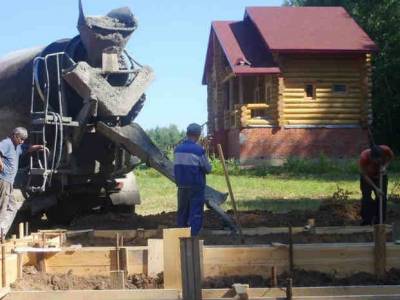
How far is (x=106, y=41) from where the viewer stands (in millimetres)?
9641

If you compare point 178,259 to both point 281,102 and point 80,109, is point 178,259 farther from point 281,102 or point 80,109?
point 281,102

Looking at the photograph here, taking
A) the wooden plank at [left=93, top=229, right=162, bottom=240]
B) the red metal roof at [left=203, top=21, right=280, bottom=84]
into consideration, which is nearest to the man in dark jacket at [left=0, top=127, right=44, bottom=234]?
the wooden plank at [left=93, top=229, right=162, bottom=240]

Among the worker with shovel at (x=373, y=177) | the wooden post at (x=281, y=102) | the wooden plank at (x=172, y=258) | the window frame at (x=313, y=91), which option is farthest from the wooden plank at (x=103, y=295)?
the window frame at (x=313, y=91)

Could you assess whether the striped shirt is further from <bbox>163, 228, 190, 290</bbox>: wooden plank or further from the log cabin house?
the log cabin house

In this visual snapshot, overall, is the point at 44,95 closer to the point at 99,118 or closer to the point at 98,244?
the point at 99,118

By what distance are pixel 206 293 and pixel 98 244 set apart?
11.3ft

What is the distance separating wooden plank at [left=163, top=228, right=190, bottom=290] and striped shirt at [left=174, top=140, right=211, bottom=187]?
9.03ft

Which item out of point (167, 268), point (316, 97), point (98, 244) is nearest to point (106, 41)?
point (98, 244)

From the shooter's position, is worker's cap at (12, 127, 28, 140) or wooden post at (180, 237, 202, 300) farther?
worker's cap at (12, 127, 28, 140)

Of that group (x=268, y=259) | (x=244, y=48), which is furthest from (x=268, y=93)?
(x=268, y=259)

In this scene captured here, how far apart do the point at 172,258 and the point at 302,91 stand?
24.9 m

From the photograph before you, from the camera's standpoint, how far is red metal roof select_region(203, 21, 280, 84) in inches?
1141

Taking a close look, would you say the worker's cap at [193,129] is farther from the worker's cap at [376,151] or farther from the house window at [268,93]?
the house window at [268,93]

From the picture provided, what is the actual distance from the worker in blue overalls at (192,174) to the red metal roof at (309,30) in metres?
20.7
